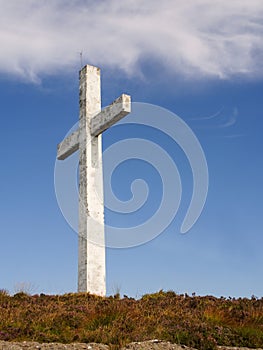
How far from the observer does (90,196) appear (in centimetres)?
1716

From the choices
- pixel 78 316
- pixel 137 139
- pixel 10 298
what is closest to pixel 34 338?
pixel 78 316

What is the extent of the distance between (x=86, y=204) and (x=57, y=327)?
7.04m

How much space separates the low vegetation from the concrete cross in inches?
129

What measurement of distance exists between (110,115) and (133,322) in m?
8.26

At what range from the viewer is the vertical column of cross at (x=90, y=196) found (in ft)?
54.2

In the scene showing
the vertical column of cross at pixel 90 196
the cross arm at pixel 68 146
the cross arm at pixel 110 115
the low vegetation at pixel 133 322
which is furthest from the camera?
the cross arm at pixel 68 146

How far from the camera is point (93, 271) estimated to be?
16484 mm

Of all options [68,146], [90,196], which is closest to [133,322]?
[90,196]

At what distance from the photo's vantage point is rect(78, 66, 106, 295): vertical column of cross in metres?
16.5

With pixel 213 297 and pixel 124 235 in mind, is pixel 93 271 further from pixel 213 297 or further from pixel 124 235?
pixel 213 297

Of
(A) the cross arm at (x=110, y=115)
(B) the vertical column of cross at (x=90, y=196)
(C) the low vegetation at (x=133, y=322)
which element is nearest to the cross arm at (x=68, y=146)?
(B) the vertical column of cross at (x=90, y=196)

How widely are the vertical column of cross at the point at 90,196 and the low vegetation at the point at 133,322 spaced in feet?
10.7

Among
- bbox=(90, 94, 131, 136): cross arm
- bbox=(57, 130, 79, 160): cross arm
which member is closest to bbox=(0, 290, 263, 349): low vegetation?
bbox=(90, 94, 131, 136): cross arm

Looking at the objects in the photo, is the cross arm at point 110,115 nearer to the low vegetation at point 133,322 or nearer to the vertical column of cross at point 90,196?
the vertical column of cross at point 90,196
